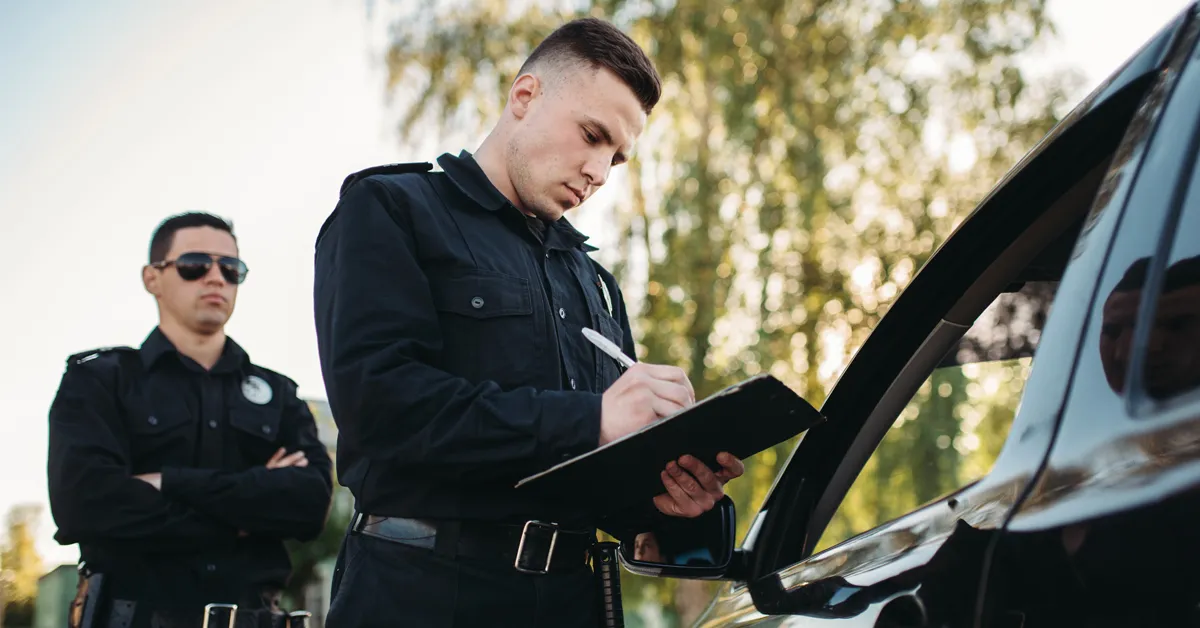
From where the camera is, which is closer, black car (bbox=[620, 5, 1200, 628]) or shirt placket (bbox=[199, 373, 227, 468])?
black car (bbox=[620, 5, 1200, 628])

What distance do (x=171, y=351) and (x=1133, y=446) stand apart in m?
3.09

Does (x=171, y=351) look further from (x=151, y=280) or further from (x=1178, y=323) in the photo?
(x=1178, y=323)

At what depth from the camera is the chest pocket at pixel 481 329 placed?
5.98 ft

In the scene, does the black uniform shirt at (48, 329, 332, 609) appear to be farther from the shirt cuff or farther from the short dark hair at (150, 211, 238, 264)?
the shirt cuff

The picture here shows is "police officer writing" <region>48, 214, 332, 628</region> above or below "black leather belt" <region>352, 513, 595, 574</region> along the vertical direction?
above

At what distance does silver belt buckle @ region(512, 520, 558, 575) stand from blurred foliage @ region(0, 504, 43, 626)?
18.1 feet

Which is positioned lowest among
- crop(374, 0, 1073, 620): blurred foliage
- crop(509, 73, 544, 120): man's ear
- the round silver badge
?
the round silver badge

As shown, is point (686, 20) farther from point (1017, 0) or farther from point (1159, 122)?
point (1159, 122)

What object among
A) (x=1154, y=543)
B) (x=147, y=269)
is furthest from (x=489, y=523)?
(x=147, y=269)

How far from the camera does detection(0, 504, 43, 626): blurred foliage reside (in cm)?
658

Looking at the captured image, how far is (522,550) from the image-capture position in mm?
1772

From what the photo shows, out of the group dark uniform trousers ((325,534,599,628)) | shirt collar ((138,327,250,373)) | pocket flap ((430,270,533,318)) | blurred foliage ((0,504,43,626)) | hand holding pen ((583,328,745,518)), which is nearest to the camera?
hand holding pen ((583,328,745,518))

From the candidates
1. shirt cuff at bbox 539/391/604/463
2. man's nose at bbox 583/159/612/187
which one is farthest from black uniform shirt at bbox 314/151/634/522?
man's nose at bbox 583/159/612/187

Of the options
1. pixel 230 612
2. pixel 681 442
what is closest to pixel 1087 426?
pixel 681 442
